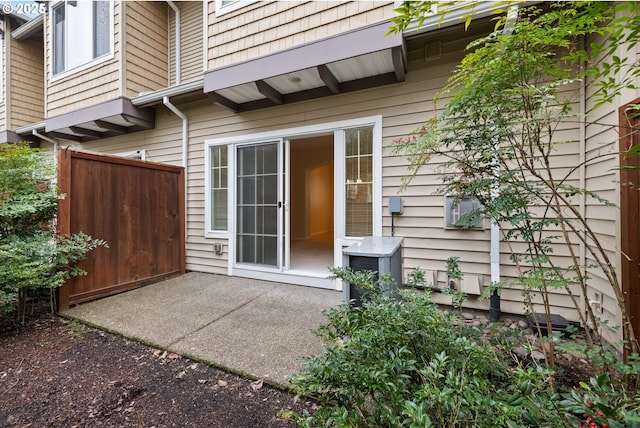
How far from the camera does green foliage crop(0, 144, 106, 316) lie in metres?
2.49

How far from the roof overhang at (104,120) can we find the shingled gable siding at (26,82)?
8.00 feet

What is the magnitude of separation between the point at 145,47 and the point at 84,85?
1.27 metres

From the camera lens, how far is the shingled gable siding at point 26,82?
6.52 meters

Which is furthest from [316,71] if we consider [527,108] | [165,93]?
[165,93]

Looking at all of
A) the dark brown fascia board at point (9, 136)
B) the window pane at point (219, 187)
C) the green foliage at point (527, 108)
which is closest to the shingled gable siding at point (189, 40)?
the window pane at point (219, 187)

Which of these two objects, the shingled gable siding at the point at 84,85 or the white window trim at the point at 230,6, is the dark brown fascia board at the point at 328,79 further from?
the shingled gable siding at the point at 84,85

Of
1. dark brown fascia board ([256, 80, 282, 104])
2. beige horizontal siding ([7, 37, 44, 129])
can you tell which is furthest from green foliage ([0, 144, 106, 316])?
beige horizontal siding ([7, 37, 44, 129])

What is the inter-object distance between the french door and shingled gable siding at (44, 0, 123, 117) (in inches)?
101

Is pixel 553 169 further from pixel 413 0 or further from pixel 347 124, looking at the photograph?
pixel 413 0

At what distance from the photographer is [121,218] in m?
3.57

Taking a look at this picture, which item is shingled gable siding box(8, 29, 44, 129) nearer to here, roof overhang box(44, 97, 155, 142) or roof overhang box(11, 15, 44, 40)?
roof overhang box(11, 15, 44, 40)

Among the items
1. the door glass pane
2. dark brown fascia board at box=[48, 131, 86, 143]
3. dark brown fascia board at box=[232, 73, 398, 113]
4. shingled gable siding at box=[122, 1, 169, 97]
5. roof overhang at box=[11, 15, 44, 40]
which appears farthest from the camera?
roof overhang at box=[11, 15, 44, 40]

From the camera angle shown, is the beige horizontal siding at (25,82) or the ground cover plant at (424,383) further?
the beige horizontal siding at (25,82)

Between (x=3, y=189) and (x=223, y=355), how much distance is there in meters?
3.02
